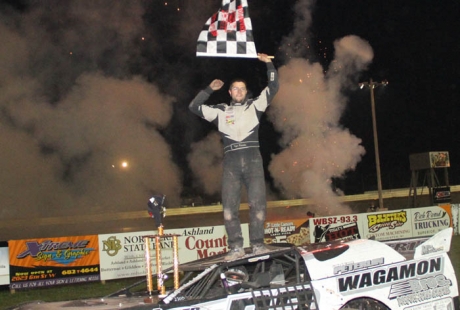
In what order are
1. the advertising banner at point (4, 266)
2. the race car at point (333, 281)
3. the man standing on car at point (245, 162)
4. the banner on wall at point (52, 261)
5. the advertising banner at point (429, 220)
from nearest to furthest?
the race car at point (333, 281) → the man standing on car at point (245, 162) → the advertising banner at point (4, 266) → the banner on wall at point (52, 261) → the advertising banner at point (429, 220)

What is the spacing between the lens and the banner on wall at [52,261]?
38.7 feet

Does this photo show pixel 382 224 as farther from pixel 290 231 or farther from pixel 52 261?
pixel 52 261

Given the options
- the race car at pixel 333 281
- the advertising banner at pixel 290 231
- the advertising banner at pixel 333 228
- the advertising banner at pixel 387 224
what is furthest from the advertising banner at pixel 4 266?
the advertising banner at pixel 387 224

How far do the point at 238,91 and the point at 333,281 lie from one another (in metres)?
2.09

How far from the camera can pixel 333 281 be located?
4508 mm

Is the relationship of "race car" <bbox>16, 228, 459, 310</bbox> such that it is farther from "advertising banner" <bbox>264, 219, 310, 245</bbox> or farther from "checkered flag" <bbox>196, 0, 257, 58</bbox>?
"advertising banner" <bbox>264, 219, 310, 245</bbox>

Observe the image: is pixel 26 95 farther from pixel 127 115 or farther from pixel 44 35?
pixel 127 115

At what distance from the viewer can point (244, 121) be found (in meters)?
5.36

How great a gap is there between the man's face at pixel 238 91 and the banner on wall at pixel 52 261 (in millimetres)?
8028

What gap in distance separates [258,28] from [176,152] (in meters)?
10.1

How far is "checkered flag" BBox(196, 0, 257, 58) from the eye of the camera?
18.9 ft

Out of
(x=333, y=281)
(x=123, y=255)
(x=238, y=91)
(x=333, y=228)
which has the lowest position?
(x=123, y=255)

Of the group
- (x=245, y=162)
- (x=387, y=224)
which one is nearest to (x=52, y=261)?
(x=245, y=162)

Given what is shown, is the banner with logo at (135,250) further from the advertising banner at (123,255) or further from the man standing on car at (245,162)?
the man standing on car at (245,162)
